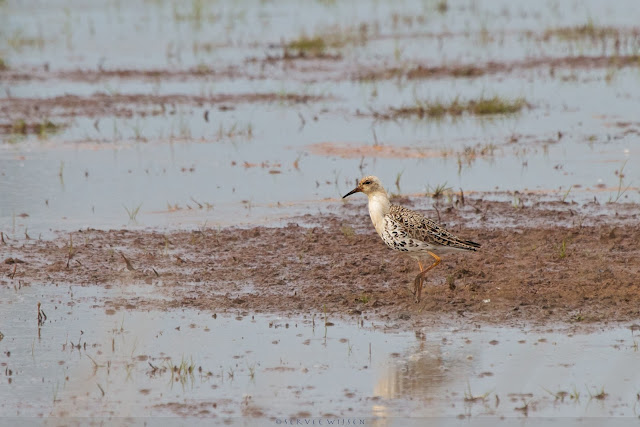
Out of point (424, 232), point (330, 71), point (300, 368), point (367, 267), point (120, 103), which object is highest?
point (330, 71)

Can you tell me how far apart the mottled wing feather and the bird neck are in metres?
0.12

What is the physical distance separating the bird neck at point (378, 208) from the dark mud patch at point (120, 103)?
9617mm

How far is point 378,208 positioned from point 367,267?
2.19 ft

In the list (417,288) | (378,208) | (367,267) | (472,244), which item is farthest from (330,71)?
(417,288)

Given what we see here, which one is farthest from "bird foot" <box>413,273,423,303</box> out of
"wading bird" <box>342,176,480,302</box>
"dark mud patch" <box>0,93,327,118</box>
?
"dark mud patch" <box>0,93,327,118</box>

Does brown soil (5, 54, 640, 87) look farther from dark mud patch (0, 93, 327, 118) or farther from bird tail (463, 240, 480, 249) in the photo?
bird tail (463, 240, 480, 249)

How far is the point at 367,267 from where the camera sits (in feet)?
32.4

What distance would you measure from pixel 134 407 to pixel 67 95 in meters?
14.3

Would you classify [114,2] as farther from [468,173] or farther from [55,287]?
[55,287]

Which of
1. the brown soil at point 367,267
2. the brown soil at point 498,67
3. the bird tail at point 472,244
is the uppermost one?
the brown soil at point 498,67

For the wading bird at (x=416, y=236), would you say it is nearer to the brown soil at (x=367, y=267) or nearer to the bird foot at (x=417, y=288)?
the bird foot at (x=417, y=288)

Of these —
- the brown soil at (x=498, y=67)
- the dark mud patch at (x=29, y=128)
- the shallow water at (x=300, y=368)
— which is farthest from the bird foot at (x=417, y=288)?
the brown soil at (x=498, y=67)

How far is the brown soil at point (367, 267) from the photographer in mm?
8727

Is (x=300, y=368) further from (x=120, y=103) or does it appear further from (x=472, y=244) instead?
(x=120, y=103)
